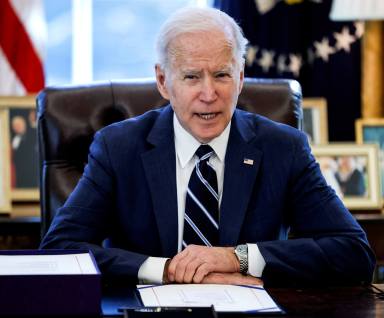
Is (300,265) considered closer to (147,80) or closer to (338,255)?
(338,255)

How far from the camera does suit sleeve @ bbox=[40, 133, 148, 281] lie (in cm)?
245

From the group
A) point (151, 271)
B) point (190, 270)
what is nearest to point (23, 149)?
point (151, 271)

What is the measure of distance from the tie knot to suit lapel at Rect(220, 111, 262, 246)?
0.18 feet

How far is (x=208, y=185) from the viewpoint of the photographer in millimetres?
2561

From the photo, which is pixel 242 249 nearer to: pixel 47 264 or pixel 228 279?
pixel 228 279

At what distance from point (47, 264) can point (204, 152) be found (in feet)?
2.84

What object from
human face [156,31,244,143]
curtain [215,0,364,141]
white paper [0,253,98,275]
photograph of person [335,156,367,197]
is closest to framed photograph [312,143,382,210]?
photograph of person [335,156,367,197]

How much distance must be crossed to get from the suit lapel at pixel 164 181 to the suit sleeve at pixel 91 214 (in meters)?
0.13

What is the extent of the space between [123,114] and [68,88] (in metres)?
0.21

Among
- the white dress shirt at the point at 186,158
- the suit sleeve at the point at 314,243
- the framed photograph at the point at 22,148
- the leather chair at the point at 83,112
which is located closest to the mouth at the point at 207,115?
the white dress shirt at the point at 186,158

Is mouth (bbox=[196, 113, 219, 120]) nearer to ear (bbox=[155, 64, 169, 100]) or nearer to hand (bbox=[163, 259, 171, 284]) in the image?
ear (bbox=[155, 64, 169, 100])

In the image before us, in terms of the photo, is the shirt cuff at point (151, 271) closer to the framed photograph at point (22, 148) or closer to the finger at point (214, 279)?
the finger at point (214, 279)

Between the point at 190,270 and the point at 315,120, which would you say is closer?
the point at 190,270

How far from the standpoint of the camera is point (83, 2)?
15.0ft
